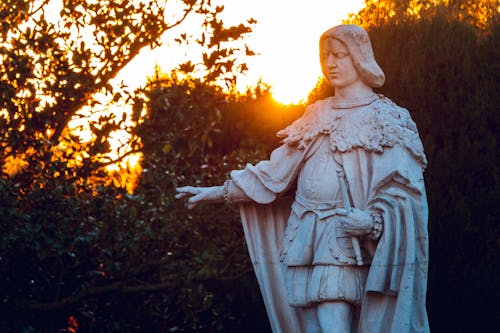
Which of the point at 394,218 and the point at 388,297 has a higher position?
the point at 394,218

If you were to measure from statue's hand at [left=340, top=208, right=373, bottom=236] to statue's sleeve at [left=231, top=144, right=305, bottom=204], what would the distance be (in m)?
0.80

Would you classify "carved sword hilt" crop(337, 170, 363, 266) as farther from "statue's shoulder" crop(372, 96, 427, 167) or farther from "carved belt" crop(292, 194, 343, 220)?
"statue's shoulder" crop(372, 96, 427, 167)

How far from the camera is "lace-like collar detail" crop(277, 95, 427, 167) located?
8.55 meters

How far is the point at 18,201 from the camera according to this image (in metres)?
12.1

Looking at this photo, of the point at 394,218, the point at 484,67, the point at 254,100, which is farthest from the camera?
the point at 254,100

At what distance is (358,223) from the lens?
326 inches

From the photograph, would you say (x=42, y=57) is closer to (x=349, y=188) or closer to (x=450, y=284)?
(x=349, y=188)

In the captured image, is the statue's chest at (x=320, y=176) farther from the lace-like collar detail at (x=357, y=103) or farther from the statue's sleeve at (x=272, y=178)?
the lace-like collar detail at (x=357, y=103)

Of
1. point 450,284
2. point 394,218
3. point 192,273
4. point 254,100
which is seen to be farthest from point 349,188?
point 254,100

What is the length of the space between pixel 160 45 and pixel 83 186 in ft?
5.51

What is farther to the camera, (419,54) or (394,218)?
(419,54)

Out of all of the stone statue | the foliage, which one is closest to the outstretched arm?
the stone statue

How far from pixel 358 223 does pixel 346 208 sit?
23 centimetres

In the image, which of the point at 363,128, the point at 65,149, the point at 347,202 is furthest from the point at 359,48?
the point at 65,149
